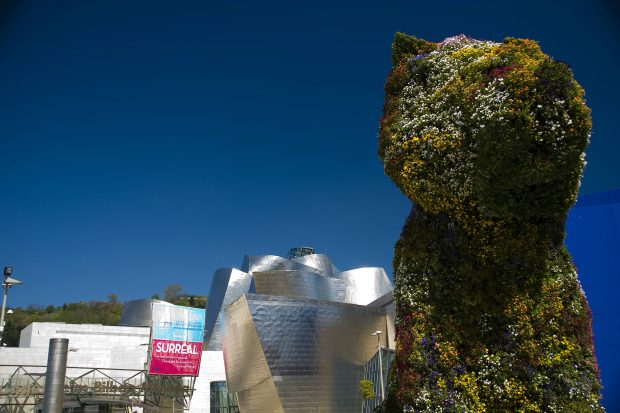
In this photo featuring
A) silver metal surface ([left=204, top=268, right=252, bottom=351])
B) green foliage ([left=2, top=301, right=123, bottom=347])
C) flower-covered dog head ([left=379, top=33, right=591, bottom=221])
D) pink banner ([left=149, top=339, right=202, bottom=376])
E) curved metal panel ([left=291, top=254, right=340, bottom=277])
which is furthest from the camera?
green foliage ([left=2, top=301, right=123, bottom=347])

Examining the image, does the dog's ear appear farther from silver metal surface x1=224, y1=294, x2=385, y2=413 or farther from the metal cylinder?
the metal cylinder

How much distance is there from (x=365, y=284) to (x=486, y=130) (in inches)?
1132

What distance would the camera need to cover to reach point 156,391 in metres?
27.8

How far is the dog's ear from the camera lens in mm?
11867

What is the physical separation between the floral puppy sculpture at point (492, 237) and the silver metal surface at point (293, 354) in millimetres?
11053

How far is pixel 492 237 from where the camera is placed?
10008mm

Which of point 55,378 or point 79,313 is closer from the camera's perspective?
point 55,378

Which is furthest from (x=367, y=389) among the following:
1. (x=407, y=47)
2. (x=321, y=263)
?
(x=321, y=263)

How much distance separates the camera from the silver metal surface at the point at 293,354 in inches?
826

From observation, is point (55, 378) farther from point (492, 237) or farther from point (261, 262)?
point (261, 262)

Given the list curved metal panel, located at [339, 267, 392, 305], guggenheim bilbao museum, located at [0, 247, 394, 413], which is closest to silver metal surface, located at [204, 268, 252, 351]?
curved metal panel, located at [339, 267, 392, 305]

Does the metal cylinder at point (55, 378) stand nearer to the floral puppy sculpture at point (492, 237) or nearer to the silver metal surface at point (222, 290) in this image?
A: the floral puppy sculpture at point (492, 237)

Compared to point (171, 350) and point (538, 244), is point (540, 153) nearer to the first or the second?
point (538, 244)

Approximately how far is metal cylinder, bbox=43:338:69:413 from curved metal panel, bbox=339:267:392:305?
1990 cm
